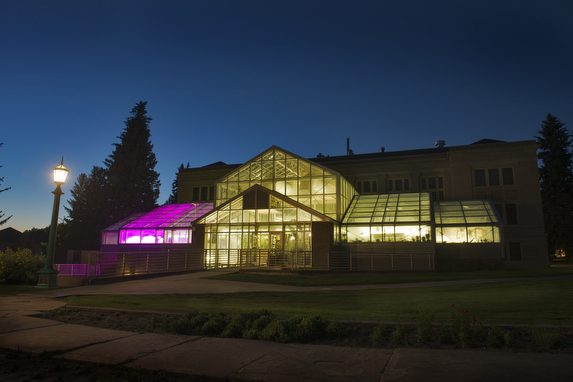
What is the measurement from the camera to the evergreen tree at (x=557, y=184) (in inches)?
1706

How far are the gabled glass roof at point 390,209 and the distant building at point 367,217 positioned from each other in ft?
0.27

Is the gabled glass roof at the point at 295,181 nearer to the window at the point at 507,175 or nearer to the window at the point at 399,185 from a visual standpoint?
the window at the point at 399,185

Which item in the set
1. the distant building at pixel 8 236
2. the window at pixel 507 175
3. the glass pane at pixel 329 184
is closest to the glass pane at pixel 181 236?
the glass pane at pixel 329 184

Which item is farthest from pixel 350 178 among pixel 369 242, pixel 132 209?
pixel 132 209

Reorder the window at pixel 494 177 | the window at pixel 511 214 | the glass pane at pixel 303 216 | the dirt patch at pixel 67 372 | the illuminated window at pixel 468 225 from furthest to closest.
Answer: the window at pixel 494 177, the window at pixel 511 214, the glass pane at pixel 303 216, the illuminated window at pixel 468 225, the dirt patch at pixel 67 372

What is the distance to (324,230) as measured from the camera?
26938mm

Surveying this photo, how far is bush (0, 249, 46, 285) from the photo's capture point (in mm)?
14844

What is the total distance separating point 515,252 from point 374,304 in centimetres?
3119

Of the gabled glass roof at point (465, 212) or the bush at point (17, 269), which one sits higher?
the gabled glass roof at point (465, 212)

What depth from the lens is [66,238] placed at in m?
52.1

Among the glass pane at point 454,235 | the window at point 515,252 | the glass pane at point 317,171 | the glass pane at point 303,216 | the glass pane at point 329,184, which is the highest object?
the glass pane at point 317,171

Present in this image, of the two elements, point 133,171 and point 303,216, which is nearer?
point 303,216

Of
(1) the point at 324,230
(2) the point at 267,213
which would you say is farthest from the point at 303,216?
(2) the point at 267,213

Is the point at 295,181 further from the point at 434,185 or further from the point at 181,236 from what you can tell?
the point at 434,185
